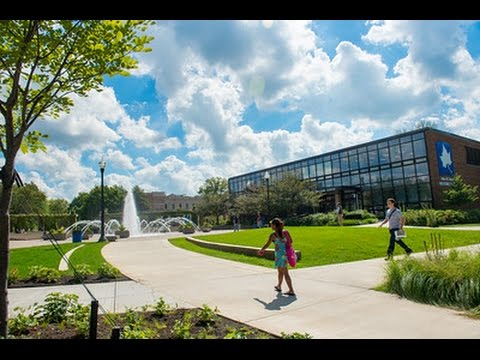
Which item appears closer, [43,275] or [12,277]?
[12,277]

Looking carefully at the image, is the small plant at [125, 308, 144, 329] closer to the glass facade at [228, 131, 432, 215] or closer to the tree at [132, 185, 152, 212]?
the glass facade at [228, 131, 432, 215]

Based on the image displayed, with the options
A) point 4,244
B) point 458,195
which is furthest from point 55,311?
point 458,195

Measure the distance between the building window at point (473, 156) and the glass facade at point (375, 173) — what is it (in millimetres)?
10266

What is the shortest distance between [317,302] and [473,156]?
4779cm

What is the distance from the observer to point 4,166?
4145 millimetres

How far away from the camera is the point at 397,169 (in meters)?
39.9

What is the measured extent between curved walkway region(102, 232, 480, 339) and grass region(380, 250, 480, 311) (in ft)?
0.95

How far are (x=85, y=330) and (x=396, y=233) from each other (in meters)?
9.17

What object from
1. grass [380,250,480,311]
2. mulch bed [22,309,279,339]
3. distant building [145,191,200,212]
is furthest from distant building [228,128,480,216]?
distant building [145,191,200,212]

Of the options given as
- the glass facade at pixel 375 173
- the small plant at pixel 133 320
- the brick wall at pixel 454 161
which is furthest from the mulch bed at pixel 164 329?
the glass facade at pixel 375 173

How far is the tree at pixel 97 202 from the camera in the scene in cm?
9981

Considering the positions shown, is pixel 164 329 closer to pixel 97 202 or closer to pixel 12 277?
pixel 12 277
